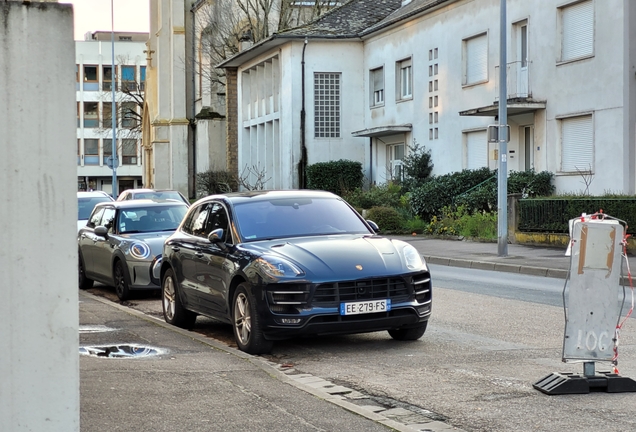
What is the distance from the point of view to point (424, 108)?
39.1 meters

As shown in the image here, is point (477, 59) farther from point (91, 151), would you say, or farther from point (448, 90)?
point (91, 151)

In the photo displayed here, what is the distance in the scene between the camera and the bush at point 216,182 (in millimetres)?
54781

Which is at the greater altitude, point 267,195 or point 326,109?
point 326,109

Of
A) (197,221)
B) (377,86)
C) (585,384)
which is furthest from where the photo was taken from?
(377,86)

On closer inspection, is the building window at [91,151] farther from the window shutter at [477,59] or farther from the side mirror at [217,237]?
the side mirror at [217,237]

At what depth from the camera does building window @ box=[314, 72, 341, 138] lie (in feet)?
150

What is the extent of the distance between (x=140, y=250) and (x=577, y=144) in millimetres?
16808

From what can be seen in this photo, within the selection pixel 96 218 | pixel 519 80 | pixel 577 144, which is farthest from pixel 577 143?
pixel 96 218

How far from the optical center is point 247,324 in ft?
32.5

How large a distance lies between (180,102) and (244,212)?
59561mm

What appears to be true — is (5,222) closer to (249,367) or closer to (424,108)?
(249,367)

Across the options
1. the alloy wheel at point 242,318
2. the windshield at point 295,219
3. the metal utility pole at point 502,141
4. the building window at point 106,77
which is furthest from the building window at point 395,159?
the building window at point 106,77

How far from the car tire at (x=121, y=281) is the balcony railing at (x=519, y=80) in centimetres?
1798

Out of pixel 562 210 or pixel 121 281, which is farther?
pixel 562 210
